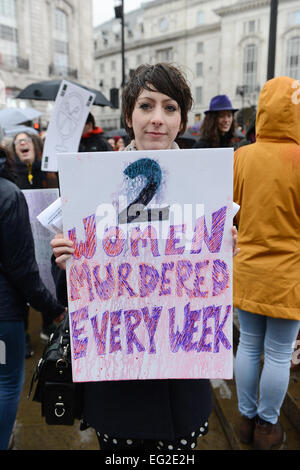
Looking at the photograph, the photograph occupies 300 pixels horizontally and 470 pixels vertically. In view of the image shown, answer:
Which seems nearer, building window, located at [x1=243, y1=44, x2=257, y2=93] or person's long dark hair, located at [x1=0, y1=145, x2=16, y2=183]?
person's long dark hair, located at [x1=0, y1=145, x2=16, y2=183]

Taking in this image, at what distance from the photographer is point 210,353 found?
123 centimetres

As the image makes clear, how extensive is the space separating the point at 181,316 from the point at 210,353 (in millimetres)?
160

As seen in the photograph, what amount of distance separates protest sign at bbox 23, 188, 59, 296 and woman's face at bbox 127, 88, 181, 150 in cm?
114

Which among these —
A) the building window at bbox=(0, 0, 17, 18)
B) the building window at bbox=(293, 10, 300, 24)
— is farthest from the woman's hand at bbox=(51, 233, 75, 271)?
the building window at bbox=(293, 10, 300, 24)

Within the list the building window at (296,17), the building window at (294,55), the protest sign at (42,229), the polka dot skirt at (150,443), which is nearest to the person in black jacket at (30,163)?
the protest sign at (42,229)

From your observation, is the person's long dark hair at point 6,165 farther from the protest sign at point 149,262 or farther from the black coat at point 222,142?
the black coat at point 222,142

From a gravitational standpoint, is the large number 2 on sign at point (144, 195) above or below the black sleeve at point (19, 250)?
above

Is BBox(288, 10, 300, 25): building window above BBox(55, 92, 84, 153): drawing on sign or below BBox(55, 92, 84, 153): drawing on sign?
A: above

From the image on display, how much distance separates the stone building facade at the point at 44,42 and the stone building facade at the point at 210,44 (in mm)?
3699

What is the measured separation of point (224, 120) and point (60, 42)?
32.0 metres

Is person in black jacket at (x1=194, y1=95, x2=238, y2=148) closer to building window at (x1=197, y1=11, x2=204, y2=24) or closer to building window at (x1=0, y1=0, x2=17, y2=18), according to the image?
building window at (x1=0, y1=0, x2=17, y2=18)

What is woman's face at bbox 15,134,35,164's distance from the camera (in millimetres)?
3402

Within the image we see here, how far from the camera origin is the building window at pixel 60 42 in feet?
97.8

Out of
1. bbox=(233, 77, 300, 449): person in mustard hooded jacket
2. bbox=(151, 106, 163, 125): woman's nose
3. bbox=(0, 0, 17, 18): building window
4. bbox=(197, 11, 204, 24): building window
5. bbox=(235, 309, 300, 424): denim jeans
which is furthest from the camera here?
bbox=(197, 11, 204, 24): building window
